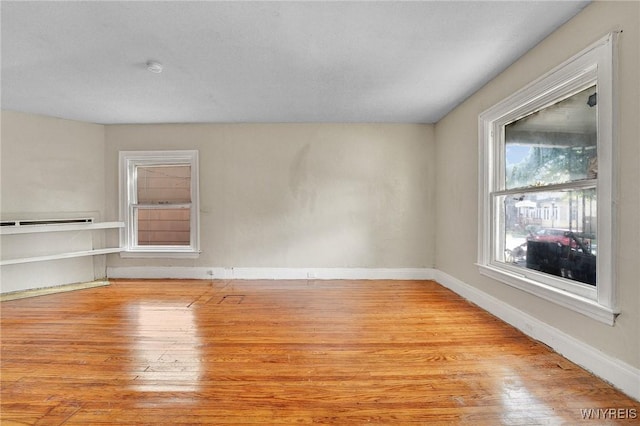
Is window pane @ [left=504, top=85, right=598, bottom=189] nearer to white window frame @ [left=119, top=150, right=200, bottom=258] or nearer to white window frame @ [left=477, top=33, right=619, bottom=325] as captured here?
white window frame @ [left=477, top=33, right=619, bottom=325]

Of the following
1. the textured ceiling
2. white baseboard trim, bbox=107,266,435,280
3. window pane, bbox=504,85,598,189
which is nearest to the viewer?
the textured ceiling

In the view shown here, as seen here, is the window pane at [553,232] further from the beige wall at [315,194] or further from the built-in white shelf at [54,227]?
the built-in white shelf at [54,227]

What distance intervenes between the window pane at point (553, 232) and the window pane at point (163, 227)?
4.31 metres

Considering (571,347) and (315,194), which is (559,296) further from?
(315,194)

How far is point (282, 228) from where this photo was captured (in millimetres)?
4188

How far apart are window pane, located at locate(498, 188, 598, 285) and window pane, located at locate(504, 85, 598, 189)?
147 millimetres

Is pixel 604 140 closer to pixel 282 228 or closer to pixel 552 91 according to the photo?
pixel 552 91

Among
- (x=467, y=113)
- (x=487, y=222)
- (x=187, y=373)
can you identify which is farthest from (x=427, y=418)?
(x=467, y=113)

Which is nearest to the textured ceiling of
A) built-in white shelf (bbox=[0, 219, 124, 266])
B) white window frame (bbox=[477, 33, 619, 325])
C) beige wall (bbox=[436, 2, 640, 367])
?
beige wall (bbox=[436, 2, 640, 367])

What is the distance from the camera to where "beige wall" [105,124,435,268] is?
4.16m

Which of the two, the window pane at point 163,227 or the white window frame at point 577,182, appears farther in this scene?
the window pane at point 163,227

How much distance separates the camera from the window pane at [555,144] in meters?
1.89

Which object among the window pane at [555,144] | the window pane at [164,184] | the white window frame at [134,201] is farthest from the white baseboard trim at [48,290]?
the window pane at [555,144]

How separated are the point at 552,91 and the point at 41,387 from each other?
400cm
